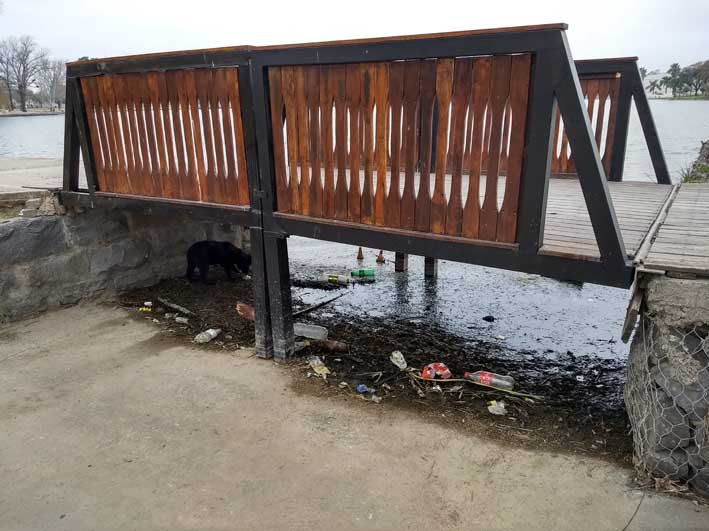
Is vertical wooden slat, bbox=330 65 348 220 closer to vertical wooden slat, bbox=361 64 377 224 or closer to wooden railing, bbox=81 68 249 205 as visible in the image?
vertical wooden slat, bbox=361 64 377 224

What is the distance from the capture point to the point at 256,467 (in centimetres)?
329

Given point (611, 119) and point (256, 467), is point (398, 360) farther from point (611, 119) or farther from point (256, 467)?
point (611, 119)

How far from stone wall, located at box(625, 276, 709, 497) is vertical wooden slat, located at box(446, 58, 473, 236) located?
1.20 metres

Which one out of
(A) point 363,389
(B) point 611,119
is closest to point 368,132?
(A) point 363,389

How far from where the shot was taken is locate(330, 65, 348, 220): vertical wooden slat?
12.4 ft

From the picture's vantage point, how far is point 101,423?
379 cm

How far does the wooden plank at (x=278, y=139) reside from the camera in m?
4.12

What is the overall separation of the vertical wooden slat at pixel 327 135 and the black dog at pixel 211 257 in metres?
3.42

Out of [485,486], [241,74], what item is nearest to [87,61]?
[241,74]

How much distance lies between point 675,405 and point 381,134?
2.43 m

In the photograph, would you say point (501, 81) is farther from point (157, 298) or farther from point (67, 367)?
point (157, 298)

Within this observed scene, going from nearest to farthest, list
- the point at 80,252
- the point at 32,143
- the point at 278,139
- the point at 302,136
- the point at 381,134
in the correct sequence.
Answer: the point at 381,134 < the point at 302,136 < the point at 278,139 < the point at 80,252 < the point at 32,143

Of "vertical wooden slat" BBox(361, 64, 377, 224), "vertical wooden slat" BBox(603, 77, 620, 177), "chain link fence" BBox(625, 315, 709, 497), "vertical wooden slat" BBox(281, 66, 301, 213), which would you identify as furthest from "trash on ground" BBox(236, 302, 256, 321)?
"vertical wooden slat" BBox(603, 77, 620, 177)

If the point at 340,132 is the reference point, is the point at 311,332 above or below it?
below
